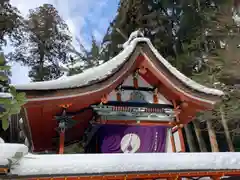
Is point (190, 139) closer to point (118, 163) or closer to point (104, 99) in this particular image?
point (104, 99)

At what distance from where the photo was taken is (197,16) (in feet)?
49.5

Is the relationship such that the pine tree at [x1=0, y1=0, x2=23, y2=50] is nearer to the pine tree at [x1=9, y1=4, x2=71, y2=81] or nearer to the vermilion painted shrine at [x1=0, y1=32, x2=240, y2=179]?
the pine tree at [x1=9, y1=4, x2=71, y2=81]

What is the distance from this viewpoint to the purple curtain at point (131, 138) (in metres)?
7.00

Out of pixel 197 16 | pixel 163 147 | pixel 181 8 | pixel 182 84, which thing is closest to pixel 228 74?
pixel 182 84

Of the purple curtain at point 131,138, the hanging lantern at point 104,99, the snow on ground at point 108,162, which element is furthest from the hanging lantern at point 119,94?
the snow on ground at point 108,162

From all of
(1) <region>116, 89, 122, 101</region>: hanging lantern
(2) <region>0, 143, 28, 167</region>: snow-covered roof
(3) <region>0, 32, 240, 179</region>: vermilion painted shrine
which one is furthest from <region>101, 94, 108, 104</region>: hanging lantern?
(2) <region>0, 143, 28, 167</region>: snow-covered roof

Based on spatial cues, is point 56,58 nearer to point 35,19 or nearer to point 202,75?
point 35,19

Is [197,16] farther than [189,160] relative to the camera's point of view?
Yes

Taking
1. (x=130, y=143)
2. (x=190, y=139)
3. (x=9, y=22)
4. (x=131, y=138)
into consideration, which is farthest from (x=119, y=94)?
(x=9, y=22)

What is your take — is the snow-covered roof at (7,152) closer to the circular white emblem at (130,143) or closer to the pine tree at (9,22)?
the circular white emblem at (130,143)

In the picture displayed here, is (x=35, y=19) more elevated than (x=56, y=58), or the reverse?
(x=35, y=19)

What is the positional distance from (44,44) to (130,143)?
1808cm

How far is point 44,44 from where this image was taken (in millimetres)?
23141

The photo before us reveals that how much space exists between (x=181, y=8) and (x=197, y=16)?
1.40 meters
